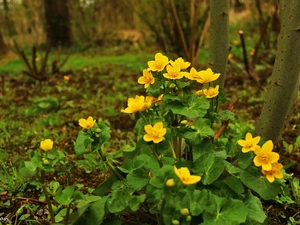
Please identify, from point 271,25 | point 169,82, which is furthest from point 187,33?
point 169,82

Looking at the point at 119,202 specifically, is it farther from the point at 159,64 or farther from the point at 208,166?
the point at 159,64

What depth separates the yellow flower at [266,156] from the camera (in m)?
1.20

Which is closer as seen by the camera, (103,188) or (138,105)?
(138,105)

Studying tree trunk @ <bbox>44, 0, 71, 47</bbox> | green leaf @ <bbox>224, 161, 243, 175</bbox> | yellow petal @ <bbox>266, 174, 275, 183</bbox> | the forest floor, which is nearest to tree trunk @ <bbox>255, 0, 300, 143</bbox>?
the forest floor

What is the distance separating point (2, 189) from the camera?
182 cm

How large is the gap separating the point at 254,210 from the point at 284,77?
0.64m

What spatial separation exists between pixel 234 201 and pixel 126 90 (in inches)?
114

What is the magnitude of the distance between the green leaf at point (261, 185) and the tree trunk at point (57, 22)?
22.4 ft

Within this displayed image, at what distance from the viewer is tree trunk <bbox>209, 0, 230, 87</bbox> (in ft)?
6.21

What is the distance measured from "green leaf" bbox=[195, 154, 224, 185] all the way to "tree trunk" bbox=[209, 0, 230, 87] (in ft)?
2.53

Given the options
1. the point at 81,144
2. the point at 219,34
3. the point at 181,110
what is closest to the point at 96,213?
the point at 81,144

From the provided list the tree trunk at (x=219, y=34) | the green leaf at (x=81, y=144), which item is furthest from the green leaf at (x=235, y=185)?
the tree trunk at (x=219, y=34)

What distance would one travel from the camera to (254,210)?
130 cm

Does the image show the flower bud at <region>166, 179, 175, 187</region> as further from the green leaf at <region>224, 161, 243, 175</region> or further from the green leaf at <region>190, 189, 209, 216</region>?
the green leaf at <region>224, 161, 243, 175</region>
